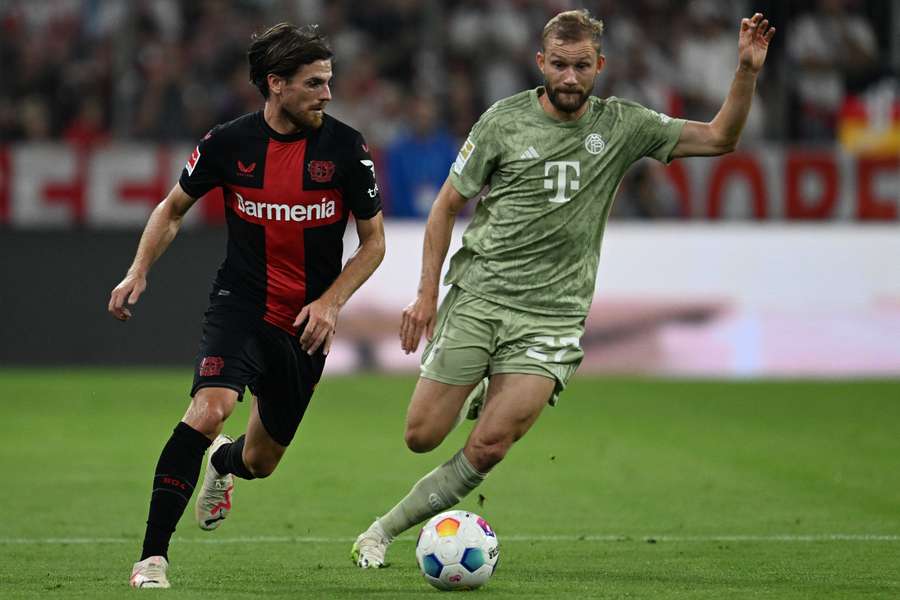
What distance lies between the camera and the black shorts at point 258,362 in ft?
22.1

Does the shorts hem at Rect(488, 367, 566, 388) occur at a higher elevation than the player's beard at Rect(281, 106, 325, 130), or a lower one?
lower

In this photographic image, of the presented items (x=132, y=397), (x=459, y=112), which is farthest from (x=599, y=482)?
(x=459, y=112)

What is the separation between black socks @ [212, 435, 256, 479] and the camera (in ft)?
25.0

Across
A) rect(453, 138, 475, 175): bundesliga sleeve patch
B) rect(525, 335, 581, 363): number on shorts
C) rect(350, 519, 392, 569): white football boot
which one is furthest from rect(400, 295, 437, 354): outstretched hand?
rect(350, 519, 392, 569): white football boot

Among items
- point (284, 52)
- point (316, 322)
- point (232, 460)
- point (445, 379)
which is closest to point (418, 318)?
point (445, 379)

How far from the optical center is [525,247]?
274 inches

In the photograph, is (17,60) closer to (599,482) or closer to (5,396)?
(5,396)

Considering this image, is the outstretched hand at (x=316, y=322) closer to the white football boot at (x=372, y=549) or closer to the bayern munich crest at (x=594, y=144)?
the white football boot at (x=372, y=549)

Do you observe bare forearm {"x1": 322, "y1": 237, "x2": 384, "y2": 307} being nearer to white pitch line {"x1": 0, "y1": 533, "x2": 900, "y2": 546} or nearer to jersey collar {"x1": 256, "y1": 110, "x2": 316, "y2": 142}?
jersey collar {"x1": 256, "y1": 110, "x2": 316, "y2": 142}

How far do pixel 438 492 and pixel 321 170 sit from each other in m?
1.45

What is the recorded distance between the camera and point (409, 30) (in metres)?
18.2

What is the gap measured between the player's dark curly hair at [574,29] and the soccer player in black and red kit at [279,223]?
953 millimetres

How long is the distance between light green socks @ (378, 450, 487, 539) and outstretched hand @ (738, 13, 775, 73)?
6.59 ft

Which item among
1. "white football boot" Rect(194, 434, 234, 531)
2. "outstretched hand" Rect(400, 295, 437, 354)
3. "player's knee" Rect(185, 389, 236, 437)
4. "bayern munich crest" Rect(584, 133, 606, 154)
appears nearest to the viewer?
"player's knee" Rect(185, 389, 236, 437)
